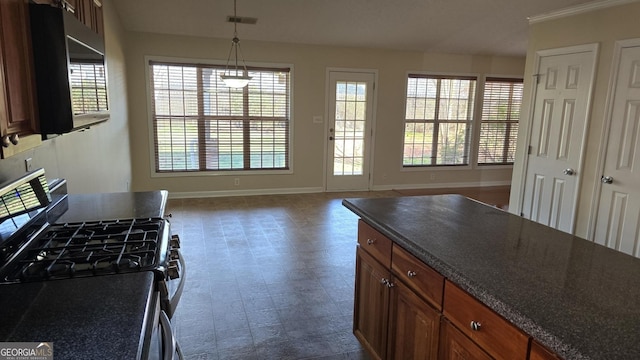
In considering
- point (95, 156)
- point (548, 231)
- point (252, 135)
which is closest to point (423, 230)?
point (548, 231)

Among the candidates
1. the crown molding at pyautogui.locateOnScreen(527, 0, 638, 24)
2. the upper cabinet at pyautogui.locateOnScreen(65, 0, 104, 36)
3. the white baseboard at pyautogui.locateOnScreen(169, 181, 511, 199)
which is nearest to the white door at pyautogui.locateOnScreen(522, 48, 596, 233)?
the crown molding at pyautogui.locateOnScreen(527, 0, 638, 24)

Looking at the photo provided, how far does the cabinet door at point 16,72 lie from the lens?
3.91ft

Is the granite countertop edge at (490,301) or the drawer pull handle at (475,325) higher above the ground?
the granite countertop edge at (490,301)

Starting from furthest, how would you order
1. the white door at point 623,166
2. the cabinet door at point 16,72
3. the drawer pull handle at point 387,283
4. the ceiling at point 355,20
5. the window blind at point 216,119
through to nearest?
the window blind at point 216,119
the ceiling at point 355,20
the white door at point 623,166
the drawer pull handle at point 387,283
the cabinet door at point 16,72

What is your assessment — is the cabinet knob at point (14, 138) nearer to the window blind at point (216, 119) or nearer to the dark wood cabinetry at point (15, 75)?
the dark wood cabinetry at point (15, 75)

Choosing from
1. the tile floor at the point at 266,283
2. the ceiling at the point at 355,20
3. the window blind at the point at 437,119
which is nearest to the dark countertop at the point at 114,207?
the tile floor at the point at 266,283

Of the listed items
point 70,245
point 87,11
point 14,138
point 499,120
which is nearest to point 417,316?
point 70,245

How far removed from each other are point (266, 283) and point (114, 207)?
1514mm

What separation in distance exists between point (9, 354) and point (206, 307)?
2.08 metres

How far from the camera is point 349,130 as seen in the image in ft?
22.8

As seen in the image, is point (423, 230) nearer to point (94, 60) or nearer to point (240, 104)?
point (94, 60)

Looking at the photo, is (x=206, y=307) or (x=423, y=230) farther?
(x=206, y=307)

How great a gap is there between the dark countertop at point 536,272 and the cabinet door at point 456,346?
0.20 m

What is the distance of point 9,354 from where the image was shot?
37.5 inches
